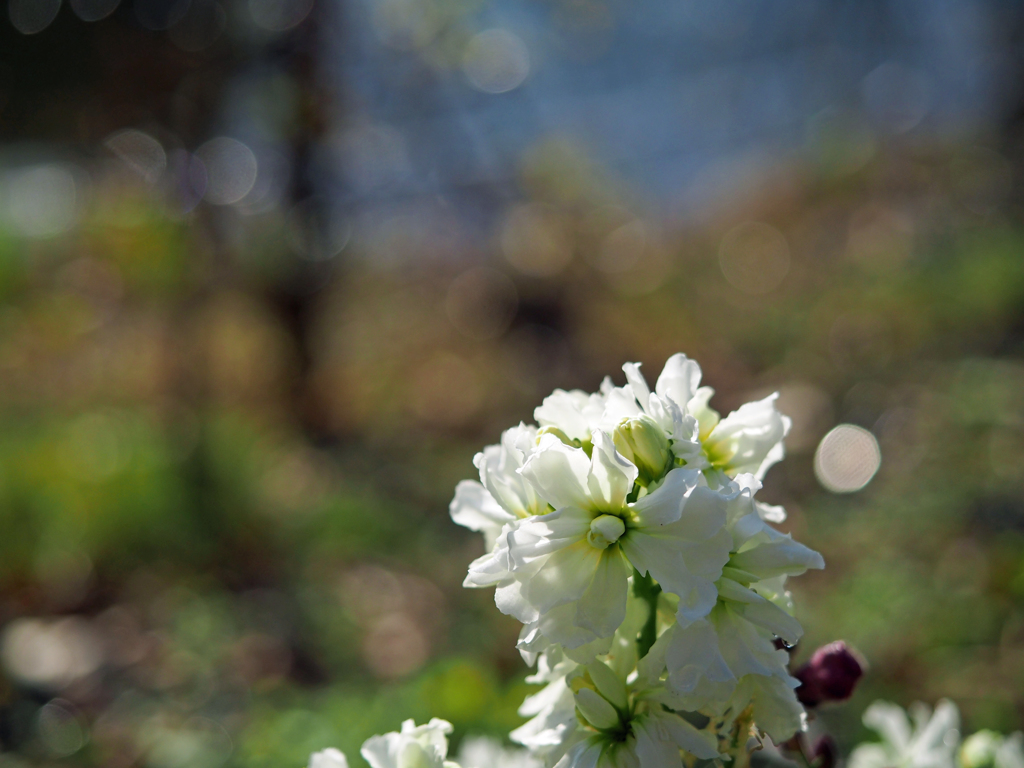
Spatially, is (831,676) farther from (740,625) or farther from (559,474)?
(559,474)

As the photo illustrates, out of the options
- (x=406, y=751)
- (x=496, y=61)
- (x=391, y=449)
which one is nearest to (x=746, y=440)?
(x=406, y=751)

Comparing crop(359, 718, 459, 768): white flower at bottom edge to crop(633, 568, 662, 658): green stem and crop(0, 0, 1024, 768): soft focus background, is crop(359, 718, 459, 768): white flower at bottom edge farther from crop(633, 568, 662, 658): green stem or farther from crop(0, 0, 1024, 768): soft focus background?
crop(0, 0, 1024, 768): soft focus background

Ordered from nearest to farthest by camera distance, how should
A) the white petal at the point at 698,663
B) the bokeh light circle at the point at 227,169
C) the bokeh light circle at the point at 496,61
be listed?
the white petal at the point at 698,663, the bokeh light circle at the point at 227,169, the bokeh light circle at the point at 496,61

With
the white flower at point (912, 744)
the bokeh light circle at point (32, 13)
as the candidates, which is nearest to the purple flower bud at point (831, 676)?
the white flower at point (912, 744)

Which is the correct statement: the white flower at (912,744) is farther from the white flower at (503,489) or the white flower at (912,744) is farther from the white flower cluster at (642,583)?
the white flower at (503,489)

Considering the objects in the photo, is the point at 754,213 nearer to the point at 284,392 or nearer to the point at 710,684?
the point at 284,392

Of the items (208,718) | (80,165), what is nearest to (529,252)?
(80,165)
